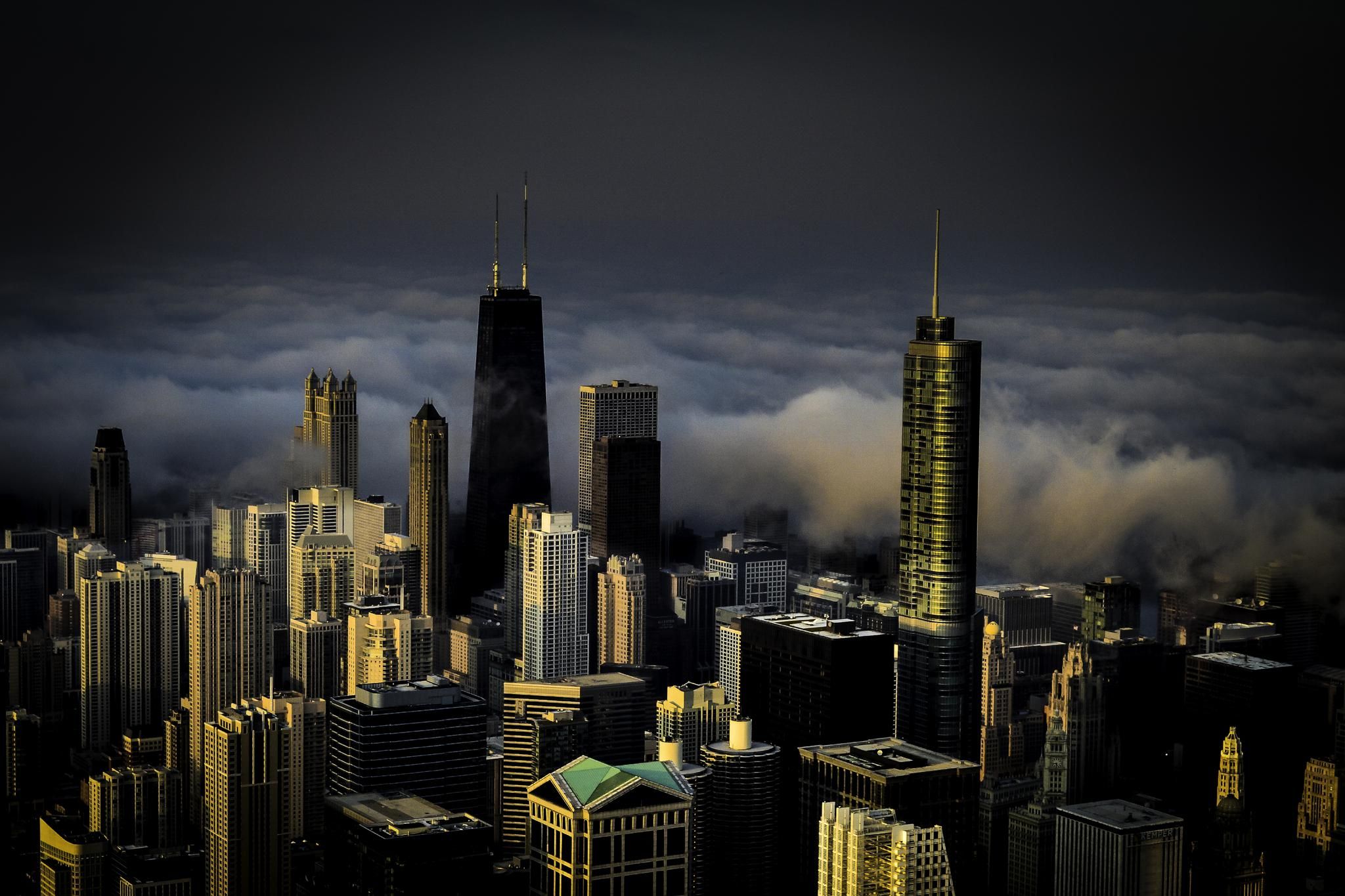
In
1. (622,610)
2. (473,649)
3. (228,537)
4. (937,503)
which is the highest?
(937,503)

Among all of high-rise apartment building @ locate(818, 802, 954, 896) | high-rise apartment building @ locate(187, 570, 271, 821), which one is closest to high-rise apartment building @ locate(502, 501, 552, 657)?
high-rise apartment building @ locate(187, 570, 271, 821)

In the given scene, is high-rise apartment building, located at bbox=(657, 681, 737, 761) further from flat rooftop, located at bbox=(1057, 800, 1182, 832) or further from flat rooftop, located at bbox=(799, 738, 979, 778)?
flat rooftop, located at bbox=(1057, 800, 1182, 832)

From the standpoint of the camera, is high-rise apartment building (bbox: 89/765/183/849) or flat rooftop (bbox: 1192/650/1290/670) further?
flat rooftop (bbox: 1192/650/1290/670)

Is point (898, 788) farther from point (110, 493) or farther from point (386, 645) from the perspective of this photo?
point (110, 493)

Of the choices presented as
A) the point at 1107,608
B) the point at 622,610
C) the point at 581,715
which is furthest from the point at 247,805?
the point at 1107,608

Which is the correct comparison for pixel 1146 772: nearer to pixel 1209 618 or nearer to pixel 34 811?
pixel 1209 618
